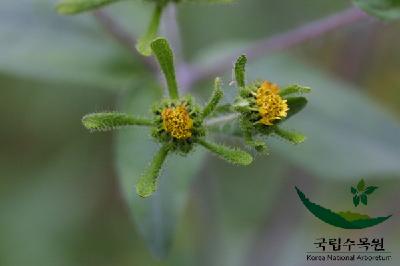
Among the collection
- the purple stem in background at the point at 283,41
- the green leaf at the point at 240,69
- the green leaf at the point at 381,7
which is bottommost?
the green leaf at the point at 240,69

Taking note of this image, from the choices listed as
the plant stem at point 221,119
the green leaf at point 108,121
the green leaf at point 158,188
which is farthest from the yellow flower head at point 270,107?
the green leaf at point 158,188

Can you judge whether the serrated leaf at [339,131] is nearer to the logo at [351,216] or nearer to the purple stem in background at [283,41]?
the purple stem in background at [283,41]

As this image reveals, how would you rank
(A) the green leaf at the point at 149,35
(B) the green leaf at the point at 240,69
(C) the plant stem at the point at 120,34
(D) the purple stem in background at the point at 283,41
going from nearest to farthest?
(B) the green leaf at the point at 240,69 → (A) the green leaf at the point at 149,35 → (D) the purple stem in background at the point at 283,41 → (C) the plant stem at the point at 120,34

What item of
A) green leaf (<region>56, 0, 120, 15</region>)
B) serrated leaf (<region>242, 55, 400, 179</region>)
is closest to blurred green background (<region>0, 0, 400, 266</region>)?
serrated leaf (<region>242, 55, 400, 179</region>)

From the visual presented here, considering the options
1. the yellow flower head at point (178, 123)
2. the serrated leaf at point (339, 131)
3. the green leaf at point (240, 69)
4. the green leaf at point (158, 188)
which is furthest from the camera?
the serrated leaf at point (339, 131)

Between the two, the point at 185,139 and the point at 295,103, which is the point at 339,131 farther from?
the point at 185,139

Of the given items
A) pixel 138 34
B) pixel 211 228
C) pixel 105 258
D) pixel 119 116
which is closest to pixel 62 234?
pixel 105 258

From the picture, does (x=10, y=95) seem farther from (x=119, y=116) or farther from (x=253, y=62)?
(x=119, y=116)
